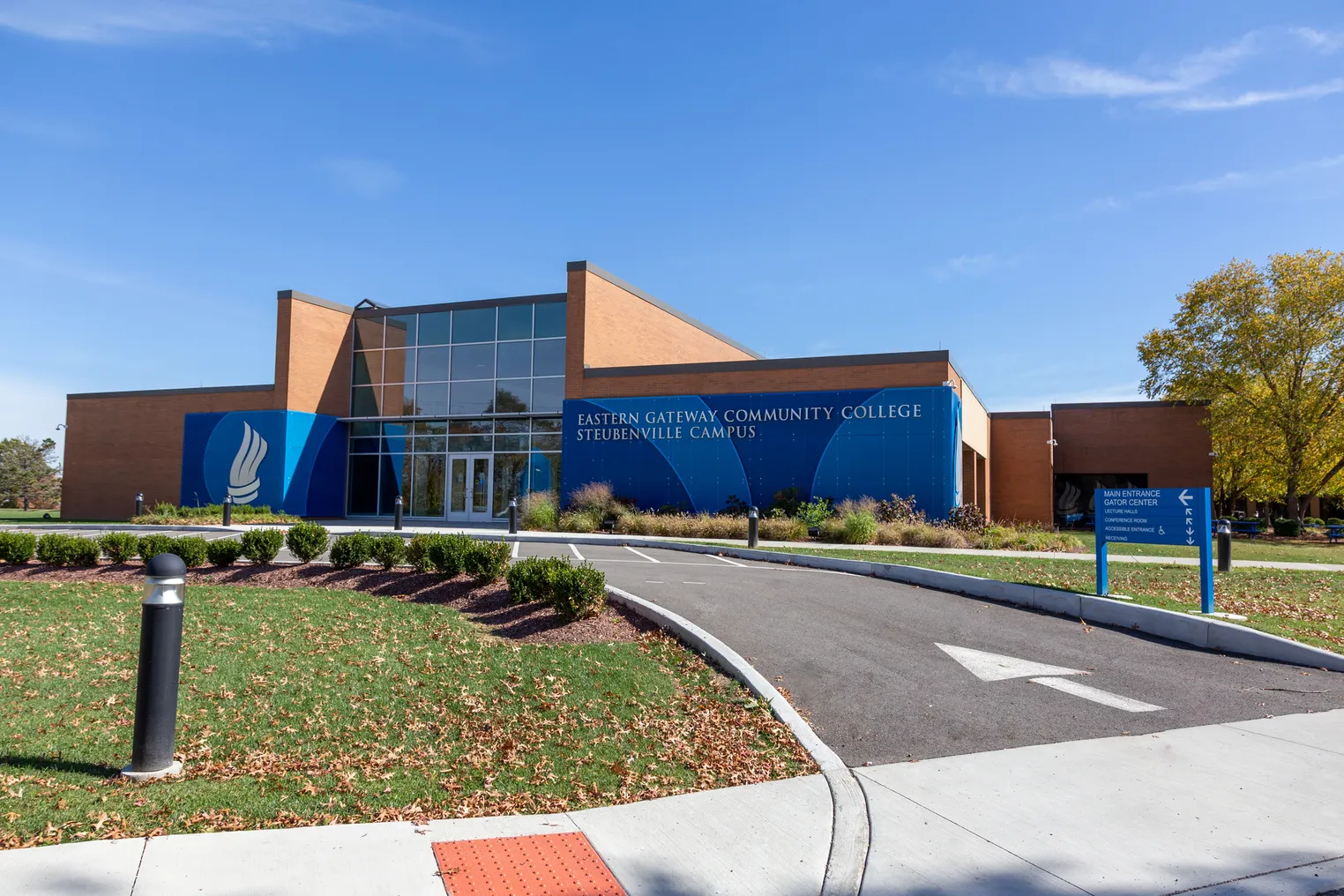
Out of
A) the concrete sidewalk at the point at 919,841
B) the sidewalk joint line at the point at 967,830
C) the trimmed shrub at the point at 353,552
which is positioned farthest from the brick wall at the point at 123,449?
the sidewalk joint line at the point at 967,830

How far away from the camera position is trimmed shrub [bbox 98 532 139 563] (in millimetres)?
13734

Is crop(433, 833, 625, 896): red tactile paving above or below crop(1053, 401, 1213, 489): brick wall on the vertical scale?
below

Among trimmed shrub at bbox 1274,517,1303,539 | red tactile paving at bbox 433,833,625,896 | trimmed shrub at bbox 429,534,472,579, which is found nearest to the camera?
red tactile paving at bbox 433,833,625,896

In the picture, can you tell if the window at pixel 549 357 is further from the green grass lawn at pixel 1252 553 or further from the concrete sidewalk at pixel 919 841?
the concrete sidewalk at pixel 919 841

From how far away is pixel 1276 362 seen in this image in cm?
3347

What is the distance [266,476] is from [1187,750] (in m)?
30.6

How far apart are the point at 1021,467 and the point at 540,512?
70.9ft

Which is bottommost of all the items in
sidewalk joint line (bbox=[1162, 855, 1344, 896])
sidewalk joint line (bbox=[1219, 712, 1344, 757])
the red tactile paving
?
the red tactile paving

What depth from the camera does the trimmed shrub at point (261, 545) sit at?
13141 mm

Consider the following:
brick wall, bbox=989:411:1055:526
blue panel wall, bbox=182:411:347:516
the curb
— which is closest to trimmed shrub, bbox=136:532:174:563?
the curb

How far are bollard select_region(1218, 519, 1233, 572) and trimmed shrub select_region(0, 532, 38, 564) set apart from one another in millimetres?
19125

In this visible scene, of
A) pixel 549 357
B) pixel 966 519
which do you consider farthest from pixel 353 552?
pixel 549 357

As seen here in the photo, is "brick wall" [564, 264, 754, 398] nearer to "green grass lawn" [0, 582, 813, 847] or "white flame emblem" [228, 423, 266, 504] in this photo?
"white flame emblem" [228, 423, 266, 504]

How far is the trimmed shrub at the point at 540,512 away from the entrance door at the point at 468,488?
342cm
